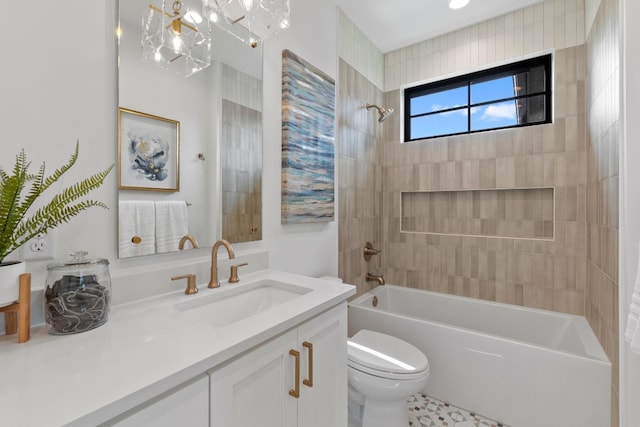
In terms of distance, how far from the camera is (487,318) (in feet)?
7.64

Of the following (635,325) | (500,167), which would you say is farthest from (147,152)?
(500,167)

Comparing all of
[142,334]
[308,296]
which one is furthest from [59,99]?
[308,296]

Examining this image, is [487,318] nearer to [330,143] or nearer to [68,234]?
[330,143]

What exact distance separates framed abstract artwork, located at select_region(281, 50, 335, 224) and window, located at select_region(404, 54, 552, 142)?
1162 millimetres

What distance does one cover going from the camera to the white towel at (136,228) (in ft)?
3.27

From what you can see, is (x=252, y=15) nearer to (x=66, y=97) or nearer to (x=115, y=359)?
(x=66, y=97)

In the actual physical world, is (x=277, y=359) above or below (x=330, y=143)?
below

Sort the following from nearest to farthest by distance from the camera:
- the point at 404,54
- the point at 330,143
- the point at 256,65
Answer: the point at 256,65 → the point at 330,143 → the point at 404,54

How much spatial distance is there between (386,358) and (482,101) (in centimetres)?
226

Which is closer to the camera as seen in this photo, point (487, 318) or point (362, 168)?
point (487, 318)

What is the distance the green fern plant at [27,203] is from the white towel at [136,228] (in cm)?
12

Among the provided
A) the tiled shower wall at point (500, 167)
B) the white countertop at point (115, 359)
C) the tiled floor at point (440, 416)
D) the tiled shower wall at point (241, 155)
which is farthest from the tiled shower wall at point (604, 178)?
the tiled shower wall at point (241, 155)

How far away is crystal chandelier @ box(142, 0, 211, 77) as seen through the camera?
1.08 m

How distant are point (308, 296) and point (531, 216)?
2.12 m
